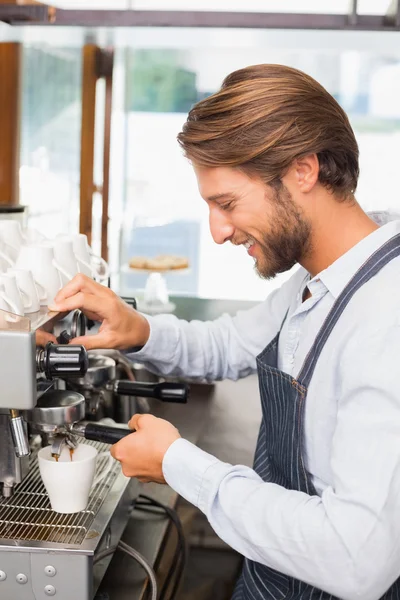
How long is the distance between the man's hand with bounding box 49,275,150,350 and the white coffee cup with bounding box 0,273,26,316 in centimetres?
13

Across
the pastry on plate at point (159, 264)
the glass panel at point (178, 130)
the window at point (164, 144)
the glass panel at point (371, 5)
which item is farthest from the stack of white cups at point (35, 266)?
the glass panel at point (178, 130)

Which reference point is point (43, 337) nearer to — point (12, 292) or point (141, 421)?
point (12, 292)

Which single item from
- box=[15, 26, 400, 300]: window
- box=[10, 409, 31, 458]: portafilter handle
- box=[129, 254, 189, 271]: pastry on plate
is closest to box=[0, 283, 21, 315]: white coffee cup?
box=[10, 409, 31, 458]: portafilter handle

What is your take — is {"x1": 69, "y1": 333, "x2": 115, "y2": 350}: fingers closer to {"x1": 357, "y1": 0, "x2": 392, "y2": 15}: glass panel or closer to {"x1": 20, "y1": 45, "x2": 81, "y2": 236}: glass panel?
{"x1": 357, "y1": 0, "x2": 392, "y2": 15}: glass panel

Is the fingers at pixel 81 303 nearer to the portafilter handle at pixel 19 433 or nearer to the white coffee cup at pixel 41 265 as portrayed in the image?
the white coffee cup at pixel 41 265

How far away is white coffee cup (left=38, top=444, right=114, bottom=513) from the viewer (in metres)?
1.05

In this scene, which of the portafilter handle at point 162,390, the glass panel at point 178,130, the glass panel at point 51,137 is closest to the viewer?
the portafilter handle at point 162,390

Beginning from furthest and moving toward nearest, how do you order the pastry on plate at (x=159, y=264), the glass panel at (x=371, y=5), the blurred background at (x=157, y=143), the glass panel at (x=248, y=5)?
the blurred background at (x=157, y=143) < the pastry on plate at (x=159, y=264) < the glass panel at (x=248, y=5) < the glass panel at (x=371, y=5)

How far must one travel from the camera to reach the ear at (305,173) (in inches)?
40.6

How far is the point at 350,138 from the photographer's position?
43.6 inches

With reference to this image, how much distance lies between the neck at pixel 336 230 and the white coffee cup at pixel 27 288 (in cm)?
38

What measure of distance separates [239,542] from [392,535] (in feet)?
0.59

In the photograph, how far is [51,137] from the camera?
18.1ft

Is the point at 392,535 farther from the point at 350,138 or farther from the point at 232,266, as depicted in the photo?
the point at 232,266
